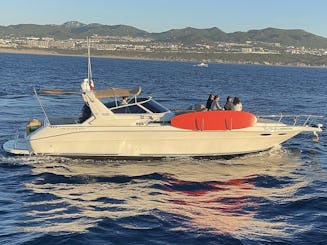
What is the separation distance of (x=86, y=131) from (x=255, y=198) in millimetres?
6349

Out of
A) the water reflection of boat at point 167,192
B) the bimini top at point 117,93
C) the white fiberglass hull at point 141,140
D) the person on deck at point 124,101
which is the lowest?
the water reflection of boat at point 167,192

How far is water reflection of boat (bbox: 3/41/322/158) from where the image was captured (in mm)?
17250

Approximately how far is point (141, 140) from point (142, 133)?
312 millimetres

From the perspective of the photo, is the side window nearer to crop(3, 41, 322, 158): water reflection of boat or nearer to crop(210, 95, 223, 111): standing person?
crop(3, 41, 322, 158): water reflection of boat

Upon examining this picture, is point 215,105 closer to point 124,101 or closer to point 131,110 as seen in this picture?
point 131,110

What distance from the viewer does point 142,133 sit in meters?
17.3

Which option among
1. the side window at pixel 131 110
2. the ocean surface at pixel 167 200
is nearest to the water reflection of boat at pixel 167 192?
the ocean surface at pixel 167 200

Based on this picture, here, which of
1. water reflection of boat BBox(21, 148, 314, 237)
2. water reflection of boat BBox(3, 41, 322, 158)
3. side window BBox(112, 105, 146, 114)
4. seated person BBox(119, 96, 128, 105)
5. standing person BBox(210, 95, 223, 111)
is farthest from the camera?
standing person BBox(210, 95, 223, 111)

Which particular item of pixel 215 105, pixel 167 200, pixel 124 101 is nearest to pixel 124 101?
pixel 124 101

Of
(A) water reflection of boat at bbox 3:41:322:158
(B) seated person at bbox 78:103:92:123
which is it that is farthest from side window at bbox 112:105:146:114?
(B) seated person at bbox 78:103:92:123

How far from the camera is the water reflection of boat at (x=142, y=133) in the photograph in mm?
17250

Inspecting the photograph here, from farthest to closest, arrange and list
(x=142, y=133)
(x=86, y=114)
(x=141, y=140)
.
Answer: (x=86, y=114)
(x=141, y=140)
(x=142, y=133)

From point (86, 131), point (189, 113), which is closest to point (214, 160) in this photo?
point (189, 113)

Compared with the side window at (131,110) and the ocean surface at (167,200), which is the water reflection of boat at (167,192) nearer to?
the ocean surface at (167,200)
